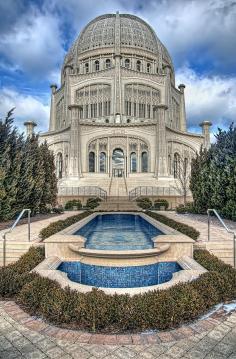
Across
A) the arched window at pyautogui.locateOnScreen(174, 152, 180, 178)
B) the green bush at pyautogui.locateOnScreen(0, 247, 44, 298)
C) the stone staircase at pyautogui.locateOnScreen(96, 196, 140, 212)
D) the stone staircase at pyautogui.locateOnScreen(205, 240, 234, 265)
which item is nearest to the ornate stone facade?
the arched window at pyautogui.locateOnScreen(174, 152, 180, 178)

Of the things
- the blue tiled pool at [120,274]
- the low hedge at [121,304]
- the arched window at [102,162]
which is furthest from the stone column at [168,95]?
the low hedge at [121,304]

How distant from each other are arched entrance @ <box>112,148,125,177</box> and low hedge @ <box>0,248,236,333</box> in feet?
126

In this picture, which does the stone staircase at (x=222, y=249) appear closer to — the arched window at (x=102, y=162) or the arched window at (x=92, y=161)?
the arched window at (x=102, y=162)

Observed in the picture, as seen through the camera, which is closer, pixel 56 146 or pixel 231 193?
pixel 231 193

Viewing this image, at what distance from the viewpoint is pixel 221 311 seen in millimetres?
4855

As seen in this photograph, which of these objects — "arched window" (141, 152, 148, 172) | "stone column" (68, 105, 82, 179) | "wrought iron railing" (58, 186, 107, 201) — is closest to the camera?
"wrought iron railing" (58, 186, 107, 201)

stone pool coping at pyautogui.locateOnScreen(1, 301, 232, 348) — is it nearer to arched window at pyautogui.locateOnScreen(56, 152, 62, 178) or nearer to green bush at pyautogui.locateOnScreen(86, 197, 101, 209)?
green bush at pyautogui.locateOnScreen(86, 197, 101, 209)

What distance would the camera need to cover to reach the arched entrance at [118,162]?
144ft

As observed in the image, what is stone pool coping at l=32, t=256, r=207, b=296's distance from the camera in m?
5.31

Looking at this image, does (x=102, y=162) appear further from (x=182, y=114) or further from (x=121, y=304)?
(x=121, y=304)

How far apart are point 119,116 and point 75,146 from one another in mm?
10484

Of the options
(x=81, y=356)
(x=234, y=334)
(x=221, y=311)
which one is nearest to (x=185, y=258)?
(x=221, y=311)

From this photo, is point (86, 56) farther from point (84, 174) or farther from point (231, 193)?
point (231, 193)

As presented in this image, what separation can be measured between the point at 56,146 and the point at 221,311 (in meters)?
44.3
